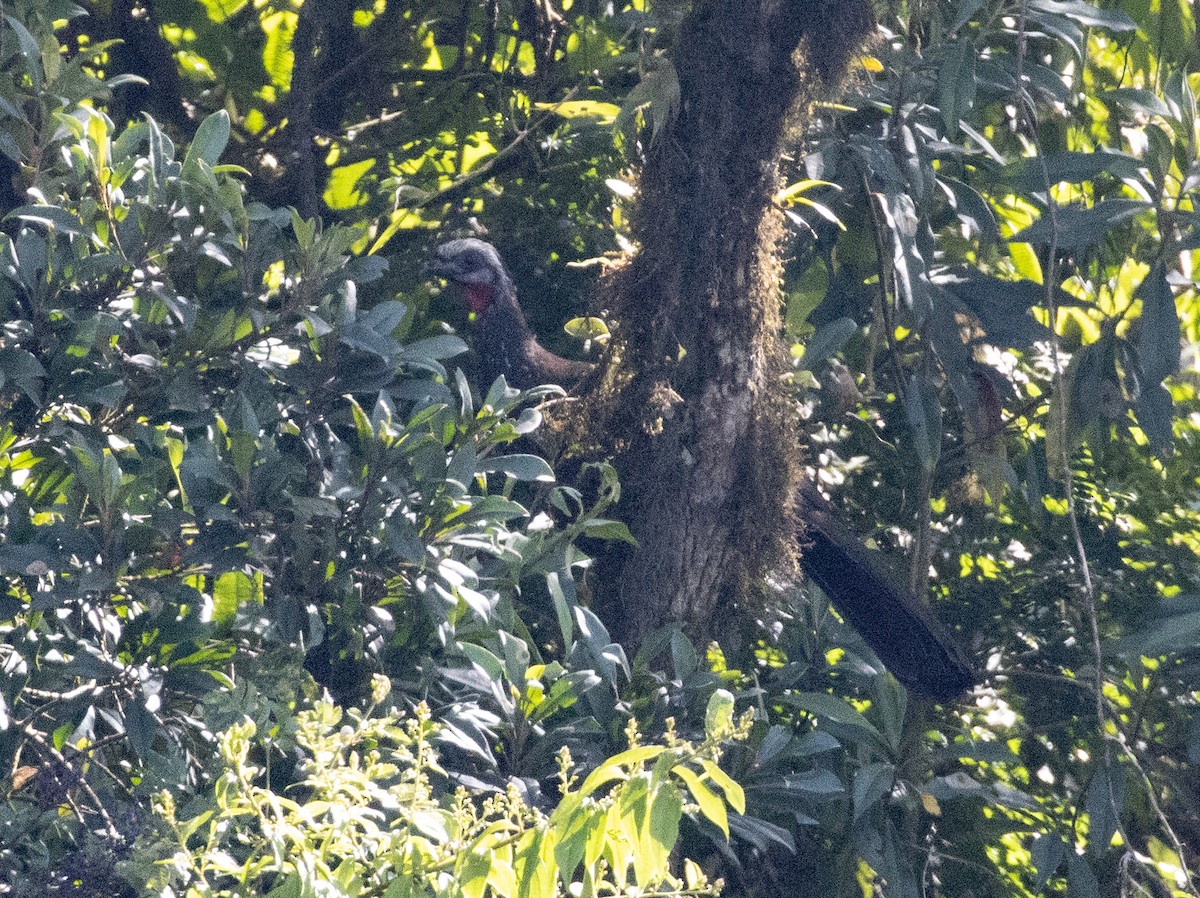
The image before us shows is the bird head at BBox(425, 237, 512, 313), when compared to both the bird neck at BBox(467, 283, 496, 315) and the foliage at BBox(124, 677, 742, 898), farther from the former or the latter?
the foliage at BBox(124, 677, 742, 898)

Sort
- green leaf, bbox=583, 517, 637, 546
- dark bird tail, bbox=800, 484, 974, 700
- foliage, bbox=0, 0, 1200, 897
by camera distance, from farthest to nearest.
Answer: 1. dark bird tail, bbox=800, 484, 974, 700
2. green leaf, bbox=583, 517, 637, 546
3. foliage, bbox=0, 0, 1200, 897

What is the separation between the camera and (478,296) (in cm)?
368

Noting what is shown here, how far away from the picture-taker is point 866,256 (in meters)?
3.37

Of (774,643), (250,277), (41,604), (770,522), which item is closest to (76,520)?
(41,604)

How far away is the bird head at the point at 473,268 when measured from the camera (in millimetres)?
3588

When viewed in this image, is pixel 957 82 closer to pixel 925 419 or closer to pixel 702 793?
pixel 925 419

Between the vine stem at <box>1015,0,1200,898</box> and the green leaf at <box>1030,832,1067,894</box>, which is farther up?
the vine stem at <box>1015,0,1200,898</box>

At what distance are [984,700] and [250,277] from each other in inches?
86.5

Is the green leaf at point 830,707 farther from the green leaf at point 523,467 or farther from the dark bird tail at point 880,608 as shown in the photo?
the green leaf at point 523,467

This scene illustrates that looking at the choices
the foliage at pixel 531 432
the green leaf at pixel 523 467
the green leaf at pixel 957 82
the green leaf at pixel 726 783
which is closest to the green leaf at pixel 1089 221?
the foliage at pixel 531 432

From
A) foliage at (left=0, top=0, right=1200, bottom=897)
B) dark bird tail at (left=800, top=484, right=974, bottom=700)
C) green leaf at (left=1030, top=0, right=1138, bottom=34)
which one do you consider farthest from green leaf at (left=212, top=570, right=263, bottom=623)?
green leaf at (left=1030, top=0, right=1138, bottom=34)

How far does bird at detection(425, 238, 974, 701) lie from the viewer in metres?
3.05

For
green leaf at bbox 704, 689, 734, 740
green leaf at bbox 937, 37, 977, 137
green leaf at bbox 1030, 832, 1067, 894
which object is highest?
green leaf at bbox 937, 37, 977, 137

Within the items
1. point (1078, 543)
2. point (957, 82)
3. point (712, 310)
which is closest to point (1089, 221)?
point (957, 82)
